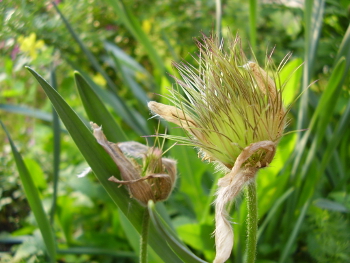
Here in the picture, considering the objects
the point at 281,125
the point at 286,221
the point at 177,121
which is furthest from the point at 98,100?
the point at 286,221

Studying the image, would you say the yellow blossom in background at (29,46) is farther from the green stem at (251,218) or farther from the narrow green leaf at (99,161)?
the green stem at (251,218)

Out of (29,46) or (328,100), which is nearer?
(328,100)

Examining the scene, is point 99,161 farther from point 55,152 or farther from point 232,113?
point 55,152

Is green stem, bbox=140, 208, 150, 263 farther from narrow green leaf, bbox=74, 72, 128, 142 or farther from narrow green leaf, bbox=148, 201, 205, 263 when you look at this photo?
narrow green leaf, bbox=74, 72, 128, 142

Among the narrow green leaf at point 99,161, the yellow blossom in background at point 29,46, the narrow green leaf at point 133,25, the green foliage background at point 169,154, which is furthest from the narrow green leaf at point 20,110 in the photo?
the narrow green leaf at point 99,161

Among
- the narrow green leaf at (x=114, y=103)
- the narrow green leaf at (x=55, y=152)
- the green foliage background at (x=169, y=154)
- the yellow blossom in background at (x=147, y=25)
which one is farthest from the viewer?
the yellow blossom in background at (x=147, y=25)

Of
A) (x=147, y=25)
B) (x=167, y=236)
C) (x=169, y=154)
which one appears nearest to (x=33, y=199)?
(x=167, y=236)

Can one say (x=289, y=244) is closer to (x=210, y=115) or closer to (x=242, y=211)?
(x=242, y=211)
